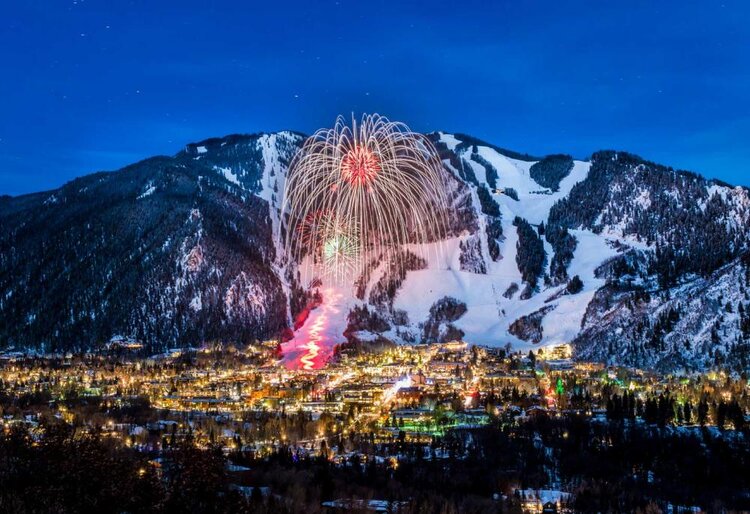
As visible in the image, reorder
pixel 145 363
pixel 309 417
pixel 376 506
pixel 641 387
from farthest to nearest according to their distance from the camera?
pixel 145 363
pixel 641 387
pixel 309 417
pixel 376 506

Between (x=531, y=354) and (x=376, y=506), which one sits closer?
(x=376, y=506)

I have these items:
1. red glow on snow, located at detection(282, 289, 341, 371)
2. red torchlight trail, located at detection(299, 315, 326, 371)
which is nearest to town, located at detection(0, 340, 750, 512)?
red glow on snow, located at detection(282, 289, 341, 371)

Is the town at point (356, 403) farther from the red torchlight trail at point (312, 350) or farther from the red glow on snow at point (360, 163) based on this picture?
the red glow on snow at point (360, 163)

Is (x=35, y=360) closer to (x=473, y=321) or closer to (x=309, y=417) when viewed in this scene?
(x=309, y=417)

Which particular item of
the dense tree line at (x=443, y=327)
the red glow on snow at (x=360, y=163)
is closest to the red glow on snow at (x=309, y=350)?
the dense tree line at (x=443, y=327)

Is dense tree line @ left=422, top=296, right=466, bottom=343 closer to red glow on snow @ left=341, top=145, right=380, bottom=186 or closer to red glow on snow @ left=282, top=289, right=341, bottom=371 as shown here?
red glow on snow @ left=282, top=289, right=341, bottom=371

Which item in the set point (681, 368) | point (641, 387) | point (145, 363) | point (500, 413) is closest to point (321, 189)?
point (500, 413)

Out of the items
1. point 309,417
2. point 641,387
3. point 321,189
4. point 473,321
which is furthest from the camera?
point 473,321
